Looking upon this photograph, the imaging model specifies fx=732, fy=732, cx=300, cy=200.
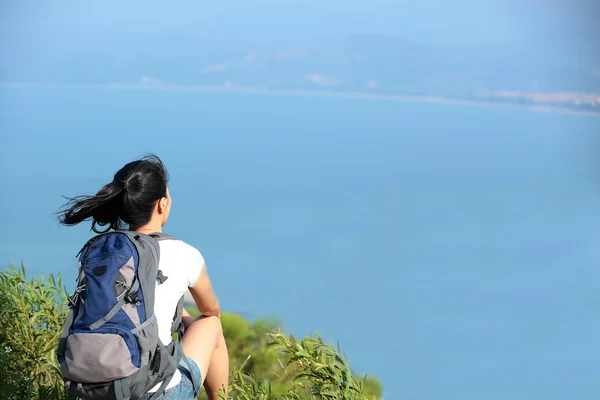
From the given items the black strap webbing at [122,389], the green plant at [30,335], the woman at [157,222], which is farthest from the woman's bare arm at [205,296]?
the green plant at [30,335]

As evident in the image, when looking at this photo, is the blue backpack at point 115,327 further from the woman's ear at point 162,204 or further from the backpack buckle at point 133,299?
the woman's ear at point 162,204

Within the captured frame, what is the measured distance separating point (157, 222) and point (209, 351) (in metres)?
0.30

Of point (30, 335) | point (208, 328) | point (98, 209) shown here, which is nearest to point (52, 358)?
point (30, 335)

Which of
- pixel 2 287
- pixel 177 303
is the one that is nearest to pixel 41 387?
pixel 2 287

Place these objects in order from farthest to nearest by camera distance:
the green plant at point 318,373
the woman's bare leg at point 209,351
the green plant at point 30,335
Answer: the green plant at point 30,335
the green plant at point 318,373
the woman's bare leg at point 209,351

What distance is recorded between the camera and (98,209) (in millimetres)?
1366

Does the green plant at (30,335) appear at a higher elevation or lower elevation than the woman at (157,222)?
lower

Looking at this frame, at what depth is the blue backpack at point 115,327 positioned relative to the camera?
4.02 ft

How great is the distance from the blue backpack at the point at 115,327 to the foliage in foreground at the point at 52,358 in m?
0.44

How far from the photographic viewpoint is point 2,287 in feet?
6.93

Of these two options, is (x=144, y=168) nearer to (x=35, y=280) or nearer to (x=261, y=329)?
(x=35, y=280)

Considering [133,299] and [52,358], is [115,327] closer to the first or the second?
[133,299]

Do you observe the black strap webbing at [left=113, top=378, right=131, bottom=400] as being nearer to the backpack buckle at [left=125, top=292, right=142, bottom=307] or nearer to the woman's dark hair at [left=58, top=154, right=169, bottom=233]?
the backpack buckle at [left=125, top=292, right=142, bottom=307]

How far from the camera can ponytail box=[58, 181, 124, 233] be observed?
134cm
